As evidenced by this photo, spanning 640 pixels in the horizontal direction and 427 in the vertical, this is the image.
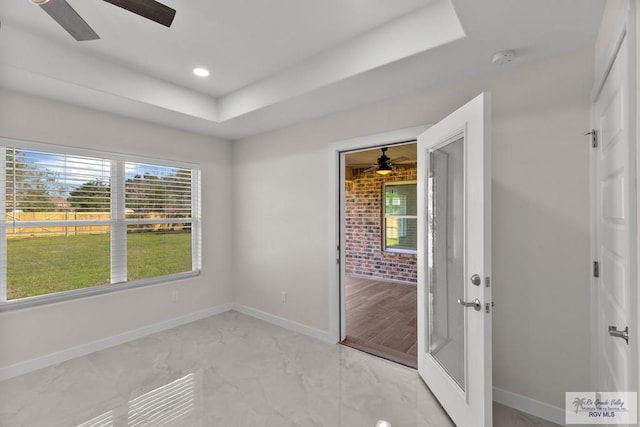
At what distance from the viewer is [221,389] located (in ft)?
7.50

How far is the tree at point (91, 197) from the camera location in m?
2.88

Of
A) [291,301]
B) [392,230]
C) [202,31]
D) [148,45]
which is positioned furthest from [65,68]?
[392,230]

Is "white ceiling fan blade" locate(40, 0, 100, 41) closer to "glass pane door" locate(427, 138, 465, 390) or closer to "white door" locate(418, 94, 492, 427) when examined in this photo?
"white door" locate(418, 94, 492, 427)

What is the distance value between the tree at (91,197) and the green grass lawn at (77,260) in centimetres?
31

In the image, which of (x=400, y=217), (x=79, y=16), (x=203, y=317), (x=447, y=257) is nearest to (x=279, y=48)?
(x=79, y=16)

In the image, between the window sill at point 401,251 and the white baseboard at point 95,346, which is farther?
the window sill at point 401,251

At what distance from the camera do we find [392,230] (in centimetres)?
608

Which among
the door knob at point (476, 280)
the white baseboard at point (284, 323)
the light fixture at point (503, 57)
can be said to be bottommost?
the white baseboard at point (284, 323)

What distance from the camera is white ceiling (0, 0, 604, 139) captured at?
1.74 meters

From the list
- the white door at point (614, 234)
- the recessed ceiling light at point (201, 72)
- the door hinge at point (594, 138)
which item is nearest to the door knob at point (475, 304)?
the white door at point (614, 234)

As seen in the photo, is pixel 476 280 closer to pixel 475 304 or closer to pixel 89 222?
pixel 475 304

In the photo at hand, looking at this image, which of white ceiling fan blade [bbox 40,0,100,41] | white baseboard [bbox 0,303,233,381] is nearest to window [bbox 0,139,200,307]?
white baseboard [bbox 0,303,233,381]

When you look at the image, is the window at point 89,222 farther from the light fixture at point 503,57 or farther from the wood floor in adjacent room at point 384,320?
the light fixture at point 503,57

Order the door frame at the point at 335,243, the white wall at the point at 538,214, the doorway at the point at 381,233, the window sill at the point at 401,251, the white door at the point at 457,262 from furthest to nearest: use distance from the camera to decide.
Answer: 1. the window sill at the point at 401,251
2. the doorway at the point at 381,233
3. the door frame at the point at 335,243
4. the white wall at the point at 538,214
5. the white door at the point at 457,262
